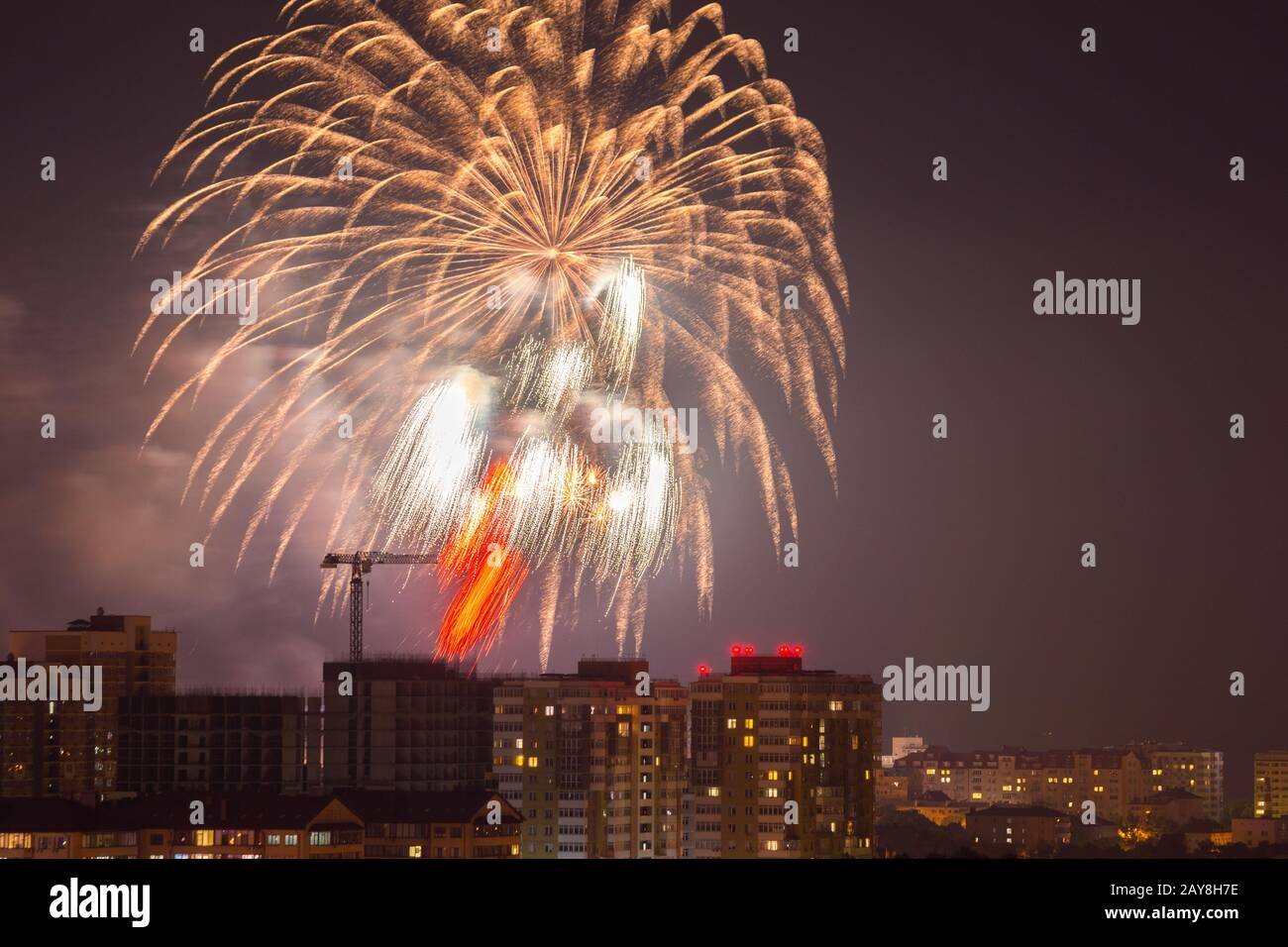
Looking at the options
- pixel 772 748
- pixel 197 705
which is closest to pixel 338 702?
pixel 197 705

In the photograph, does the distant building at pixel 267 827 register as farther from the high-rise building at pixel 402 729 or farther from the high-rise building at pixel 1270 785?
the high-rise building at pixel 1270 785

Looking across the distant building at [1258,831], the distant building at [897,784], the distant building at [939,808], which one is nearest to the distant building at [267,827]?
the distant building at [939,808]

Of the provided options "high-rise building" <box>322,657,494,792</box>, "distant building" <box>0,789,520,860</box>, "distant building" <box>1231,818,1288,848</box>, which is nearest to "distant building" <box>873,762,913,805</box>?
"distant building" <box>1231,818,1288,848</box>

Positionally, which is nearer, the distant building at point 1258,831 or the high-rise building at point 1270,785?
the distant building at point 1258,831

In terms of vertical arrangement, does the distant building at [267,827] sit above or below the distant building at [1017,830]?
above

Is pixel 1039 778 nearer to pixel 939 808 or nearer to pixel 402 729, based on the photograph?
pixel 939 808

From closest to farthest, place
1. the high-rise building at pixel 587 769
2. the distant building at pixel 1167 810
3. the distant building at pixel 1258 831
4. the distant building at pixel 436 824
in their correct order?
the distant building at pixel 436 824
the high-rise building at pixel 587 769
the distant building at pixel 1258 831
the distant building at pixel 1167 810

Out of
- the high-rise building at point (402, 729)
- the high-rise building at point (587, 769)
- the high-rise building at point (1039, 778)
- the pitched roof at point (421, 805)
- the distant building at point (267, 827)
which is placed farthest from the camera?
the high-rise building at point (1039, 778)

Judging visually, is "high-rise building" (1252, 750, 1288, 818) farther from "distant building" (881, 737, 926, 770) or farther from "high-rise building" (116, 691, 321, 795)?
"high-rise building" (116, 691, 321, 795)
